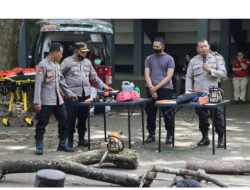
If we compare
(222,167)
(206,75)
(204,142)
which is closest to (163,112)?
(204,142)

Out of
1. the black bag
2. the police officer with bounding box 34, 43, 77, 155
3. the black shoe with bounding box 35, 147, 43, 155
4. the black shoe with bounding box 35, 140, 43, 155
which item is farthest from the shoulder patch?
the black bag

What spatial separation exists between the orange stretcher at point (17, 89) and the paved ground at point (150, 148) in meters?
0.25

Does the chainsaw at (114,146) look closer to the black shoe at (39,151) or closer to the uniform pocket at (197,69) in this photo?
the black shoe at (39,151)

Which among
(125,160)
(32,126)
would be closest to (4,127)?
(32,126)

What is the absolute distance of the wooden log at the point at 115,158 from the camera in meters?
8.33

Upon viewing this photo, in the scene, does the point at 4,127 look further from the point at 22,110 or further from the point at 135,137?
the point at 135,137

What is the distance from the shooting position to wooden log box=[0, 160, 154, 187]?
23.4 ft

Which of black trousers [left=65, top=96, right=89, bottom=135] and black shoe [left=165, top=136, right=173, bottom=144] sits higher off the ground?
black trousers [left=65, top=96, right=89, bottom=135]

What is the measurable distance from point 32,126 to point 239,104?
23.8ft

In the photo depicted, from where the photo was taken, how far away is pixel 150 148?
10164mm

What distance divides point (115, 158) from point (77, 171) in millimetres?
1023

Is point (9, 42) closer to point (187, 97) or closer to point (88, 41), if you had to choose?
point (88, 41)

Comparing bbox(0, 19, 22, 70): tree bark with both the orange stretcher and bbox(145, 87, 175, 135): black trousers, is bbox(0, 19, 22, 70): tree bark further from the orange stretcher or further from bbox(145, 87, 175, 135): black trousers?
bbox(145, 87, 175, 135): black trousers

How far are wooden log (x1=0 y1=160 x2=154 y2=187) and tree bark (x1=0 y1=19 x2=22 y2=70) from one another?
740cm
